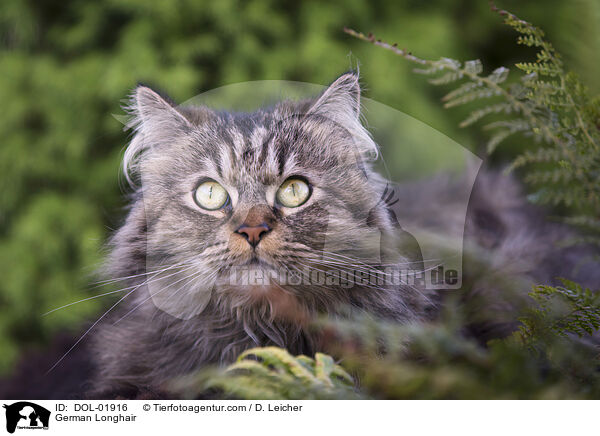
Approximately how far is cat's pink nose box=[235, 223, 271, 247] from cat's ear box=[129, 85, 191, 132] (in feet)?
1.13

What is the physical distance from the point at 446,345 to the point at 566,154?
1.52 ft

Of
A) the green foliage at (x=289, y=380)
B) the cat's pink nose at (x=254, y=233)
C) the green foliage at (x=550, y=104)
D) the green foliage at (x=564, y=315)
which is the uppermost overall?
the green foliage at (x=550, y=104)

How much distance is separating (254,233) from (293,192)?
0.14 m

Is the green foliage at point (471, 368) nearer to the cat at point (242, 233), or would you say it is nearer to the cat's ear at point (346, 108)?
the cat at point (242, 233)

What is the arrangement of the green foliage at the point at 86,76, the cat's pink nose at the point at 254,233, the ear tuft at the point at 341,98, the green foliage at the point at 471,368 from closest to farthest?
1. the green foliage at the point at 471,368
2. the cat's pink nose at the point at 254,233
3. the ear tuft at the point at 341,98
4. the green foliage at the point at 86,76

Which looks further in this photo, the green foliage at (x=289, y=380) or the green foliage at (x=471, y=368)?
the green foliage at (x=289, y=380)

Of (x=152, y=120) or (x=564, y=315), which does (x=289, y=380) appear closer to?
(x=564, y=315)

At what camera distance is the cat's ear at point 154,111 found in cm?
122

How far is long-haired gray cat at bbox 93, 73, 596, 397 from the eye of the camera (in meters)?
1.06

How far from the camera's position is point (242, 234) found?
3.42 ft

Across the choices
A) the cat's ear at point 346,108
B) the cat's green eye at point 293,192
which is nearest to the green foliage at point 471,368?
the cat's green eye at point 293,192

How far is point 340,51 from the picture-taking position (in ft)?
6.93

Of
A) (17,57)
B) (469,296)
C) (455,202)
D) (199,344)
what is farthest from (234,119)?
(17,57)

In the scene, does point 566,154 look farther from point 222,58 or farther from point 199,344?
point 222,58
